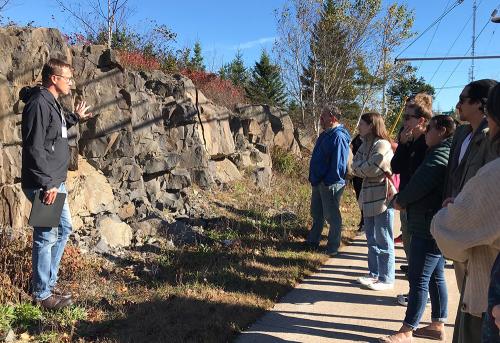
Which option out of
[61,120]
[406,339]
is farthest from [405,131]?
[61,120]

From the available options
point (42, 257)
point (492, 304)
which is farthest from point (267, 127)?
point (492, 304)

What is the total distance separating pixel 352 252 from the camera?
20.6 feet

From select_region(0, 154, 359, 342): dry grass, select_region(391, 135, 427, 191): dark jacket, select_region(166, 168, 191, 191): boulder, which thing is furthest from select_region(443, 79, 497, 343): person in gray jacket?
select_region(166, 168, 191, 191): boulder

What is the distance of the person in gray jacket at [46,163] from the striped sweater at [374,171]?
293 cm

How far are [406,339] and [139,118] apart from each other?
6.12 meters

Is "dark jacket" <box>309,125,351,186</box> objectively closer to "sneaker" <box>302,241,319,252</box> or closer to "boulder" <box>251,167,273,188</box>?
"sneaker" <box>302,241,319,252</box>

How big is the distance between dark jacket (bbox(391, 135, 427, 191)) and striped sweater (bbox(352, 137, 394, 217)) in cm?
30

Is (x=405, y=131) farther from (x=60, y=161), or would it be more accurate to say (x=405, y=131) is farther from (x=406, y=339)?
(x=60, y=161)

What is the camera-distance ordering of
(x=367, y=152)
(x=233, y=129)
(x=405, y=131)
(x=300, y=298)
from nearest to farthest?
1. (x=405, y=131)
2. (x=300, y=298)
3. (x=367, y=152)
4. (x=233, y=129)

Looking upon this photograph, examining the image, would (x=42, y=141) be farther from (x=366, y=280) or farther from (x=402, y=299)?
(x=402, y=299)

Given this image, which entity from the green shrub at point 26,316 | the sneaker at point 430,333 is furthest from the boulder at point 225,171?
the sneaker at point 430,333

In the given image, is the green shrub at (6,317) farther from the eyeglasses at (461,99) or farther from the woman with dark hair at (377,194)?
the eyeglasses at (461,99)

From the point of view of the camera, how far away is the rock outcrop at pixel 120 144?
607 centimetres

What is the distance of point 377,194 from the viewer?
188 inches
